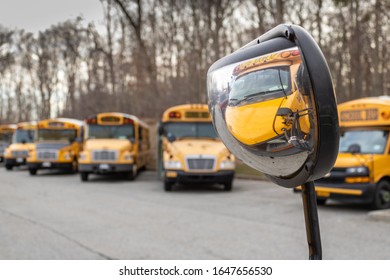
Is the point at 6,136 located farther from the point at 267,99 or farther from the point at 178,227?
the point at 267,99

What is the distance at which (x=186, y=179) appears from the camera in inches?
472

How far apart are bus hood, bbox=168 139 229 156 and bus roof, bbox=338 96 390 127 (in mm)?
3334

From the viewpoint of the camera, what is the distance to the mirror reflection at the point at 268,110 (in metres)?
0.83

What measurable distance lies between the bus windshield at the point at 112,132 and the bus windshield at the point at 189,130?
3.14m

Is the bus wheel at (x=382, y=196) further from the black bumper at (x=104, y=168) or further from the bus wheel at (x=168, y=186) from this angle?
the black bumper at (x=104, y=168)

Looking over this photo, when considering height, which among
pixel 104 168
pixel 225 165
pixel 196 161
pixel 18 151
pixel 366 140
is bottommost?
pixel 104 168

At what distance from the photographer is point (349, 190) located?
8.66 metres

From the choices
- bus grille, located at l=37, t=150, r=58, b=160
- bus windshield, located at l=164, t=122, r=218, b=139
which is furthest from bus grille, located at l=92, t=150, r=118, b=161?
bus grille, located at l=37, t=150, r=58, b=160

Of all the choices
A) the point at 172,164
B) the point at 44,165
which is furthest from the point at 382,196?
the point at 44,165

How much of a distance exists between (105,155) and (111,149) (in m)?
0.27

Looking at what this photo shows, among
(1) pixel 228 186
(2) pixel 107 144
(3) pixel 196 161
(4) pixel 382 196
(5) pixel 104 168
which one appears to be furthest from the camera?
(2) pixel 107 144

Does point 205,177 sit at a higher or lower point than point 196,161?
lower

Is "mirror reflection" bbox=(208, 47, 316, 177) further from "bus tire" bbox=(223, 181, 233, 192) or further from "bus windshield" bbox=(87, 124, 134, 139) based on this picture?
"bus windshield" bbox=(87, 124, 134, 139)
